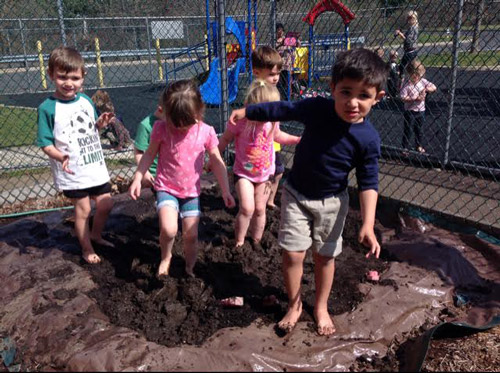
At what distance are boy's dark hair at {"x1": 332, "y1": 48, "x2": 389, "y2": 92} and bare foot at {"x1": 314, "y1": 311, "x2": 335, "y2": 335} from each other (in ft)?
4.71

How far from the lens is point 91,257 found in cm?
395

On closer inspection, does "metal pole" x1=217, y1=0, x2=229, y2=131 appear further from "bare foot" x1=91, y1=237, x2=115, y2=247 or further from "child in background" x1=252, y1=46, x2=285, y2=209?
"bare foot" x1=91, y1=237, x2=115, y2=247

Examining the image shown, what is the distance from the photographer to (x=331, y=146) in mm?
2762

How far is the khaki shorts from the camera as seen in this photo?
2.90 metres

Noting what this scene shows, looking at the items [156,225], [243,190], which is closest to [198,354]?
[243,190]

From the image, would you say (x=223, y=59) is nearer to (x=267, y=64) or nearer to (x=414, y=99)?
(x=267, y=64)

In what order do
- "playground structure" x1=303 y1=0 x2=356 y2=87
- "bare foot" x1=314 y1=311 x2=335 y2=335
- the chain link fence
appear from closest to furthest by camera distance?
"bare foot" x1=314 y1=311 x2=335 y2=335 < the chain link fence < "playground structure" x1=303 y1=0 x2=356 y2=87

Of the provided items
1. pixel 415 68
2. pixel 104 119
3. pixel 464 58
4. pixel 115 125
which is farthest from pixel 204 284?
pixel 464 58

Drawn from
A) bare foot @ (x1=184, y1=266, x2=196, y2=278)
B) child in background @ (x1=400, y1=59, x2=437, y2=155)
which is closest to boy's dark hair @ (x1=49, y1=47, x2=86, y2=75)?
bare foot @ (x1=184, y1=266, x2=196, y2=278)

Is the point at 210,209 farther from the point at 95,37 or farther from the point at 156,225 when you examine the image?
the point at 95,37

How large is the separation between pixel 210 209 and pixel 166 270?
1.49 m

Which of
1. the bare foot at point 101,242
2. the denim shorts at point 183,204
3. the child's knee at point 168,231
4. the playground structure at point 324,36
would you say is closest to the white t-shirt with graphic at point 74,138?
the bare foot at point 101,242

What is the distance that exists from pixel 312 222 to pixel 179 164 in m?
1.04

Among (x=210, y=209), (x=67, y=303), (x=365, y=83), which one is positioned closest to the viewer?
(x=365, y=83)
